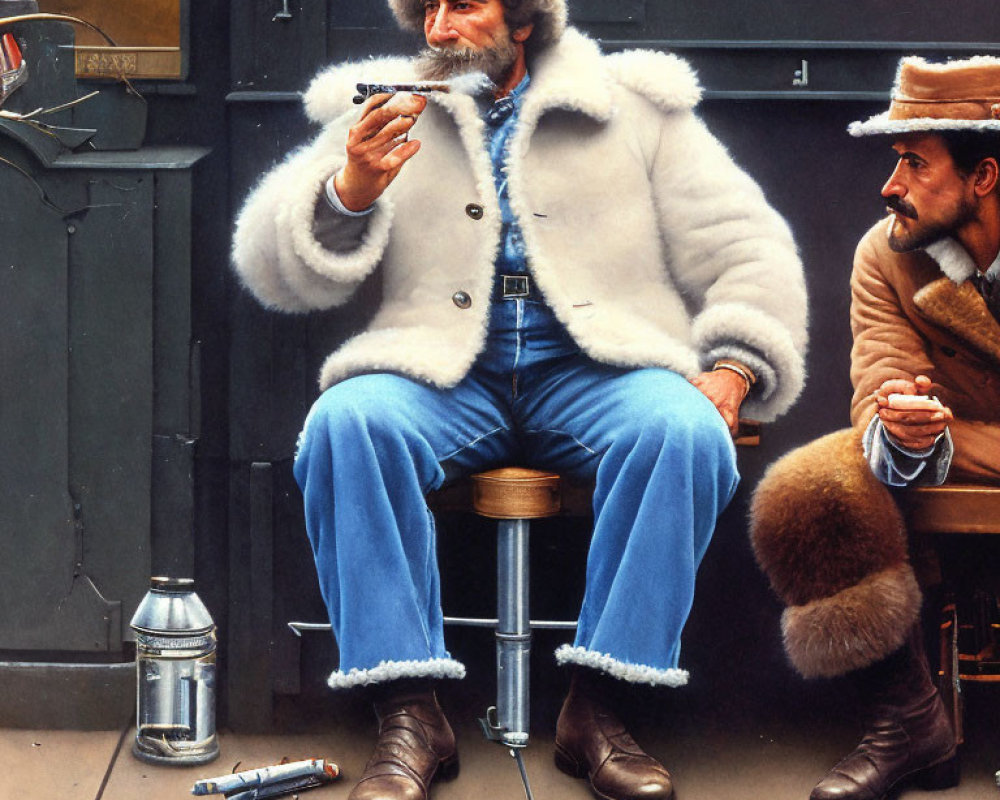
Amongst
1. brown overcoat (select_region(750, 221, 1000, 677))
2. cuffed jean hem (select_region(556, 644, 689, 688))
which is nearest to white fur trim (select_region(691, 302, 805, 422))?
brown overcoat (select_region(750, 221, 1000, 677))

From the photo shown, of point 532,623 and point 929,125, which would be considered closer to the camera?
point 929,125

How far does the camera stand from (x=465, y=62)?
3480 mm

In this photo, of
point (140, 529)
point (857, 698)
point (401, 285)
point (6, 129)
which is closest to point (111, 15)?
point (6, 129)

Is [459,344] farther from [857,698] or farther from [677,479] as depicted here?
[857,698]

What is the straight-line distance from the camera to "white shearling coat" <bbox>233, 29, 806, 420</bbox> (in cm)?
343

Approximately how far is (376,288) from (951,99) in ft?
4.32

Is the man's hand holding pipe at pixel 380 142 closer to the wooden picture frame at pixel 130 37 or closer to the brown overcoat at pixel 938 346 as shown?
the wooden picture frame at pixel 130 37

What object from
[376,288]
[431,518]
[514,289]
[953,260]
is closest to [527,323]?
[514,289]

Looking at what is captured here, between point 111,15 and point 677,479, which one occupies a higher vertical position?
point 111,15

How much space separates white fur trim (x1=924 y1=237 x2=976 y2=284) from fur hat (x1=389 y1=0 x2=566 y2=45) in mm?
976

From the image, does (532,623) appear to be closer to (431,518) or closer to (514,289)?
(431,518)

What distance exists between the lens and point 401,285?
352 centimetres

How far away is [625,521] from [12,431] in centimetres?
147

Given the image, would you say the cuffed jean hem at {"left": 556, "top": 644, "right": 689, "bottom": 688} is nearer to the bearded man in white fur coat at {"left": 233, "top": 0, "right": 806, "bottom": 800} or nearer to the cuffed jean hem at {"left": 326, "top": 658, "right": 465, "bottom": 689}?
the bearded man in white fur coat at {"left": 233, "top": 0, "right": 806, "bottom": 800}
